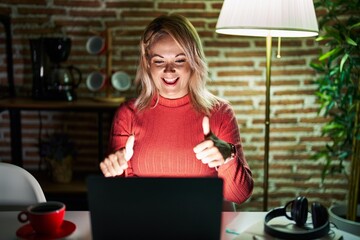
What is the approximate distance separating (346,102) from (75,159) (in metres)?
1.71

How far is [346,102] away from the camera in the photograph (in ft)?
8.65

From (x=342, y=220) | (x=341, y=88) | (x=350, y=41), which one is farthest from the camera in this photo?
(x=341, y=88)

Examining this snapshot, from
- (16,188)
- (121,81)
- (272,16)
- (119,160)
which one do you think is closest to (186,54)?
(272,16)

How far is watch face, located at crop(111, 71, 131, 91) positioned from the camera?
2.77 m

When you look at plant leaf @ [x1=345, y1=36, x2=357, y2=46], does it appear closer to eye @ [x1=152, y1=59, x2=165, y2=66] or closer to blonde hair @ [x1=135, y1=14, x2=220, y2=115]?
blonde hair @ [x1=135, y1=14, x2=220, y2=115]

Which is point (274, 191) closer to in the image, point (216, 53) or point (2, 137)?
point (216, 53)

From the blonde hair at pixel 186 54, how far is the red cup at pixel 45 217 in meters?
0.73

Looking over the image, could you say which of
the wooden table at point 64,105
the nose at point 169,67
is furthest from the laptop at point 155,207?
the wooden table at point 64,105

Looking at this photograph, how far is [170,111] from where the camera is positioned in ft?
6.16

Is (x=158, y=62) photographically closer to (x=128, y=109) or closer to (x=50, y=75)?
(x=128, y=109)

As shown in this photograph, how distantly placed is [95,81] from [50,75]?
0.87 ft

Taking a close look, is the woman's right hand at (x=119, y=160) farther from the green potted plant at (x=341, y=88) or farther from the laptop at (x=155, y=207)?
the green potted plant at (x=341, y=88)

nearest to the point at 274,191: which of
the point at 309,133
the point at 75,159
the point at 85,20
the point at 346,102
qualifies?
the point at 309,133

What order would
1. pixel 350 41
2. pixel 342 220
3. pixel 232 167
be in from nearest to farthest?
pixel 232 167
pixel 350 41
pixel 342 220
